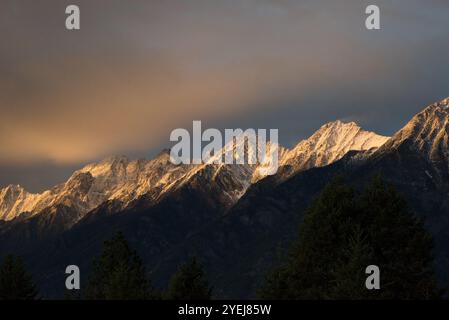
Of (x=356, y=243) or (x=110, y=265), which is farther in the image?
(x=110, y=265)

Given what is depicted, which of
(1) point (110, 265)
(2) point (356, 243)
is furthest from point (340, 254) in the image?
(1) point (110, 265)

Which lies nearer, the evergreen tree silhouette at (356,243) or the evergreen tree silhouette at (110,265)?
the evergreen tree silhouette at (356,243)

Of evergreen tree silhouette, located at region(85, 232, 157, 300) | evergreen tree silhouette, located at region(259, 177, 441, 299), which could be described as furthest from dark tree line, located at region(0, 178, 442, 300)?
evergreen tree silhouette, located at region(85, 232, 157, 300)

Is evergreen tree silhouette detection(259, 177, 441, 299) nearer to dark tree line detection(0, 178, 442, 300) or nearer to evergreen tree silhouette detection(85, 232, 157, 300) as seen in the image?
dark tree line detection(0, 178, 442, 300)

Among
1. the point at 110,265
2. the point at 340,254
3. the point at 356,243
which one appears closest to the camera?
the point at 356,243

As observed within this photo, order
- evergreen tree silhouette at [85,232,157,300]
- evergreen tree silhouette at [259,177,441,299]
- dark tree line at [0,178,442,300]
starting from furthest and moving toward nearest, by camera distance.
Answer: evergreen tree silhouette at [85,232,157,300] < dark tree line at [0,178,442,300] < evergreen tree silhouette at [259,177,441,299]

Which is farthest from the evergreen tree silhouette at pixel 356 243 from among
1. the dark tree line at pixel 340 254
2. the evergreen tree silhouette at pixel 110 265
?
the evergreen tree silhouette at pixel 110 265

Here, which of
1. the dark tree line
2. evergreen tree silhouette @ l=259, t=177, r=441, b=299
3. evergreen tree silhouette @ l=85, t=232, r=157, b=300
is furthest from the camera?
evergreen tree silhouette @ l=85, t=232, r=157, b=300

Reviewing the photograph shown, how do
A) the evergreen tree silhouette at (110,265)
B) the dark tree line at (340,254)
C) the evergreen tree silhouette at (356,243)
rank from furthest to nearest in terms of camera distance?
the evergreen tree silhouette at (110,265) → the dark tree line at (340,254) → the evergreen tree silhouette at (356,243)

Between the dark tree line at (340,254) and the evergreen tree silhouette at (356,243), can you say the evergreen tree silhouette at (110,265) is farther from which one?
the evergreen tree silhouette at (356,243)

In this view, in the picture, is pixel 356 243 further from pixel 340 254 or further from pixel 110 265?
pixel 110 265

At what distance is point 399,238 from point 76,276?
4102cm

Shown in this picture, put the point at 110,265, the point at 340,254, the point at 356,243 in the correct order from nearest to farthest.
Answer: the point at 356,243
the point at 340,254
the point at 110,265
